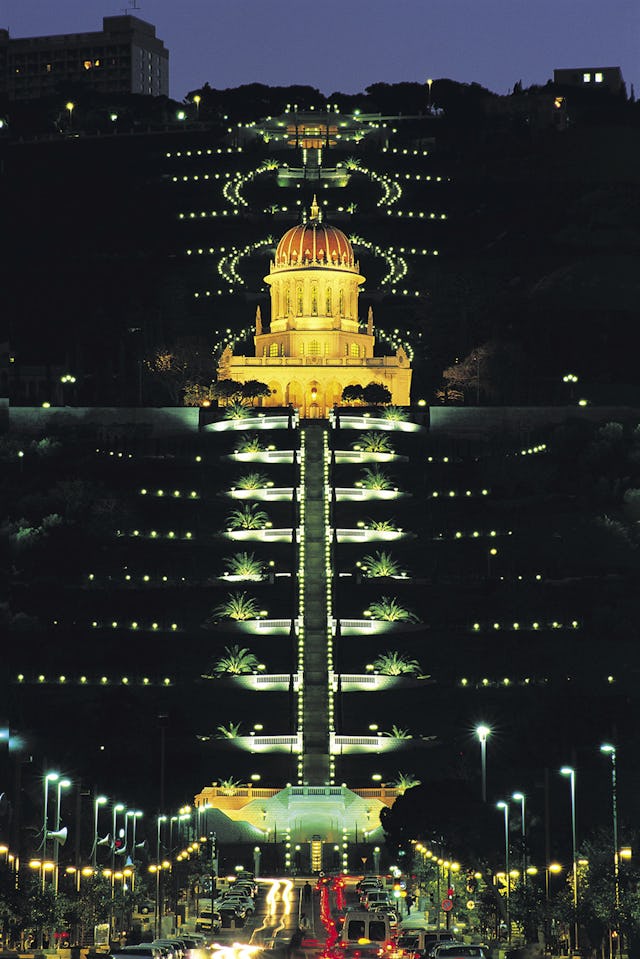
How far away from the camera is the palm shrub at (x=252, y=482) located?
14025 cm

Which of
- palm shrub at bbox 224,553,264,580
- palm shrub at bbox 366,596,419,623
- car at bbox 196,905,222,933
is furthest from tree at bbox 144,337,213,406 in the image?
car at bbox 196,905,222,933

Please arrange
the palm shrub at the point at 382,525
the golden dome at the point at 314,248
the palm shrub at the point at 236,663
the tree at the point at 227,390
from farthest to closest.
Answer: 1. the golden dome at the point at 314,248
2. the tree at the point at 227,390
3. the palm shrub at the point at 382,525
4. the palm shrub at the point at 236,663

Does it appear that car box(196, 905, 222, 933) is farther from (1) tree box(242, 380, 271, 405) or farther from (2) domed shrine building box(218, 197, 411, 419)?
(2) domed shrine building box(218, 197, 411, 419)

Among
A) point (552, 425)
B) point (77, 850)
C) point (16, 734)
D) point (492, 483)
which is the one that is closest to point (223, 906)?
point (77, 850)

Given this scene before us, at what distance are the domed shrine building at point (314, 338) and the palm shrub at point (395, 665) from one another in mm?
41729

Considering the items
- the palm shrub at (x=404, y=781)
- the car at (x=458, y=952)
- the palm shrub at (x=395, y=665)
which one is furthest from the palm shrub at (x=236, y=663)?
the car at (x=458, y=952)

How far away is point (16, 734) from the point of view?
107938 millimetres

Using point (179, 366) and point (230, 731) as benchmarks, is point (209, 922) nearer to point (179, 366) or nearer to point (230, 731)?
point (230, 731)

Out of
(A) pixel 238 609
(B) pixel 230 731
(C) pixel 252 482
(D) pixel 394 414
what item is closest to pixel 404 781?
(B) pixel 230 731

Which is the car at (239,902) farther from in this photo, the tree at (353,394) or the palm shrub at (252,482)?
the tree at (353,394)

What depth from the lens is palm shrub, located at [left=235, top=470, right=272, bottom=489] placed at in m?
140

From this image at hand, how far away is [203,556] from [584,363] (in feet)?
166

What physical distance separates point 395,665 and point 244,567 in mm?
12608

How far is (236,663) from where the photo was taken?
394ft
